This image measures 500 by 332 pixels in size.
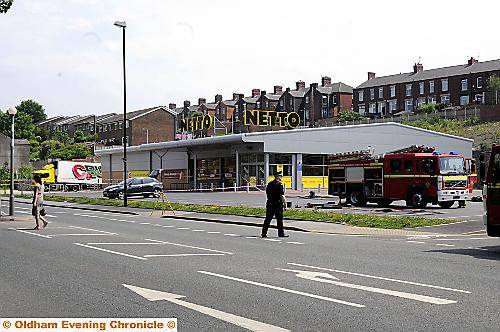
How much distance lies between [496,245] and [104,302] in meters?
11.3

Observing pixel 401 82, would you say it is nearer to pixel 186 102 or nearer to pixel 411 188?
pixel 186 102

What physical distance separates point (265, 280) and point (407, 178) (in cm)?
2286

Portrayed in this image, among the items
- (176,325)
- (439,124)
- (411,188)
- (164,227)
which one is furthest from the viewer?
(439,124)

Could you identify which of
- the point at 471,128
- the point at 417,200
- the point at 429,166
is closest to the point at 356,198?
the point at 417,200

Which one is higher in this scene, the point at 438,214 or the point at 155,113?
the point at 155,113

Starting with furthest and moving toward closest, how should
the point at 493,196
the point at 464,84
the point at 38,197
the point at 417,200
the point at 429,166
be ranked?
the point at 464,84, the point at 417,200, the point at 429,166, the point at 38,197, the point at 493,196

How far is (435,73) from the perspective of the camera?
321ft

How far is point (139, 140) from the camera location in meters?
110

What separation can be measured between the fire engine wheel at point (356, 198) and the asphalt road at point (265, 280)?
1646cm

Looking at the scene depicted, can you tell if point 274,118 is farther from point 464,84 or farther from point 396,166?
point 396,166

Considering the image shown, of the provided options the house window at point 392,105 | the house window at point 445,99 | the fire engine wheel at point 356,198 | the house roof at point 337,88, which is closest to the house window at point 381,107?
the house window at point 392,105

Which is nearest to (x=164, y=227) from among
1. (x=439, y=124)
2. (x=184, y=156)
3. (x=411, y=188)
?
(x=411, y=188)

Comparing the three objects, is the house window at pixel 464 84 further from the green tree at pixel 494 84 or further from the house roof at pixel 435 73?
the green tree at pixel 494 84

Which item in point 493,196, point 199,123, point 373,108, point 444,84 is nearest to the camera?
point 493,196
